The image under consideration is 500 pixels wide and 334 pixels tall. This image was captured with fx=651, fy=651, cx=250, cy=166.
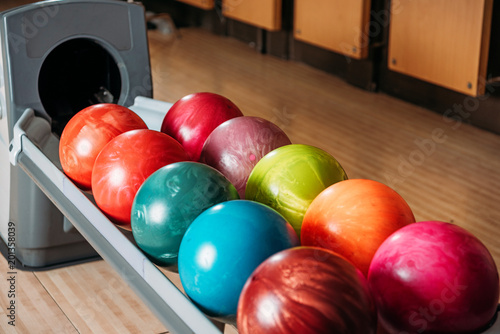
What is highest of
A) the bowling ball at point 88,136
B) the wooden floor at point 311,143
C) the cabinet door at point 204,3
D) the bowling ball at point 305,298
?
the bowling ball at point 305,298

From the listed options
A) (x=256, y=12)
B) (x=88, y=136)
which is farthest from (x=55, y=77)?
(x=256, y=12)

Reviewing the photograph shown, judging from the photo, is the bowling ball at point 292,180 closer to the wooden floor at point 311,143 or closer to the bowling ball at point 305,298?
the bowling ball at point 305,298

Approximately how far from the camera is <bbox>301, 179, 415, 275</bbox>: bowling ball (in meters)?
0.98

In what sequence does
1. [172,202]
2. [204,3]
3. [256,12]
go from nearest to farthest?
[172,202]
[256,12]
[204,3]

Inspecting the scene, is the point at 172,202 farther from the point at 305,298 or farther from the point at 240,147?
the point at 305,298

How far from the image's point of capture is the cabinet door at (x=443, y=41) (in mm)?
2625

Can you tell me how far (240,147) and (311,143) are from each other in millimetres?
1484

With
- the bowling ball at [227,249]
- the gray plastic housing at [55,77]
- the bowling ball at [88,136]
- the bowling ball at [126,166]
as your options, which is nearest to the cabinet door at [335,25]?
the gray plastic housing at [55,77]

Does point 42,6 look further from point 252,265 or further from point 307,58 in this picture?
point 307,58

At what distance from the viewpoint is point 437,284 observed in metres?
0.85

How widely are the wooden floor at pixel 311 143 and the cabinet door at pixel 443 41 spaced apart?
0.21 meters

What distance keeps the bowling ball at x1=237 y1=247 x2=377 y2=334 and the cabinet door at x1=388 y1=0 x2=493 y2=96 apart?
2066 mm

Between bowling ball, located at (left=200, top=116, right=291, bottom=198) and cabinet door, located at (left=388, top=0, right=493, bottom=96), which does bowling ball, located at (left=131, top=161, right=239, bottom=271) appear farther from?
cabinet door, located at (left=388, top=0, right=493, bottom=96)

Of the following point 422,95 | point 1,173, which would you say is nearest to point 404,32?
point 422,95
